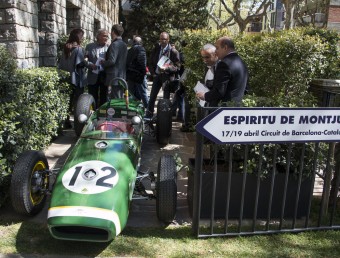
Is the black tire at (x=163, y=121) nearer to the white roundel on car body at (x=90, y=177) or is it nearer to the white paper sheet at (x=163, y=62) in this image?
the white paper sheet at (x=163, y=62)

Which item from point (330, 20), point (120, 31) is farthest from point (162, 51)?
point (330, 20)

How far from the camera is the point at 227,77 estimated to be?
4312mm

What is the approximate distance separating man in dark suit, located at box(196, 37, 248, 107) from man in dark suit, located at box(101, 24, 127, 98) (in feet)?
9.87

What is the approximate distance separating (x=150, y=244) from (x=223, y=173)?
994mm

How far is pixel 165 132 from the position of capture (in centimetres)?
657

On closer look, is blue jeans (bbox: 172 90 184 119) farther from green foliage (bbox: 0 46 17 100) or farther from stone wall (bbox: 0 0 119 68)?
green foliage (bbox: 0 46 17 100)

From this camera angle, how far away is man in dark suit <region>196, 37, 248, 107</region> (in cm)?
432

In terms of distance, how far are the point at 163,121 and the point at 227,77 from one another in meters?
2.28

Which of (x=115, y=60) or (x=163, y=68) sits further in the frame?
(x=163, y=68)

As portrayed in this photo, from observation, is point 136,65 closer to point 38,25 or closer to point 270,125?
Result: point 38,25

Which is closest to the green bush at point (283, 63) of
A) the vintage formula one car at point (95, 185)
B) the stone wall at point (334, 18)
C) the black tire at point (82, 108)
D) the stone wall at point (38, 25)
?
the black tire at point (82, 108)

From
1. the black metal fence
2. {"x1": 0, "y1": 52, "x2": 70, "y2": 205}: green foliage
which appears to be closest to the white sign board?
the black metal fence

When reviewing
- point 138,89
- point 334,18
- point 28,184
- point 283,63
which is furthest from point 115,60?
point 334,18

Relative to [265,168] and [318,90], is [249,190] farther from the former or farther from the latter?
[318,90]
